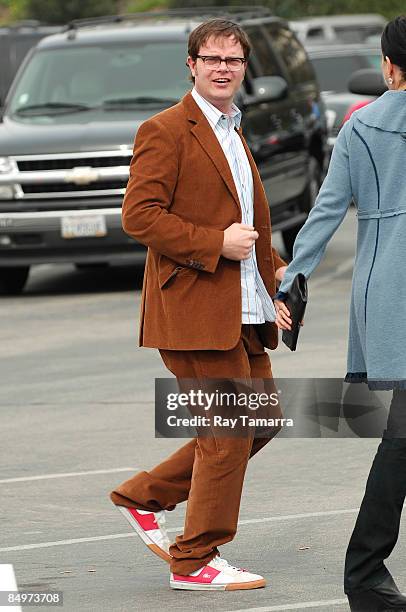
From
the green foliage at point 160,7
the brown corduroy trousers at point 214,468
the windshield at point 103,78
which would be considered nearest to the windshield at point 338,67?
the windshield at point 103,78

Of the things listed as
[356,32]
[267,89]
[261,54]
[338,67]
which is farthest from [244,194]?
[356,32]

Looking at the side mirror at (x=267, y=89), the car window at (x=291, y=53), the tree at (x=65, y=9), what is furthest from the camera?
the tree at (x=65, y=9)

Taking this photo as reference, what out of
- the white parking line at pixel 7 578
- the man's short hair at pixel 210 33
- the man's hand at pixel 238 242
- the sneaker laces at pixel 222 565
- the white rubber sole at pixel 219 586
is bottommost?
the white parking line at pixel 7 578

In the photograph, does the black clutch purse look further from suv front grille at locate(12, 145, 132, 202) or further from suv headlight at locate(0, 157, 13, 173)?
suv headlight at locate(0, 157, 13, 173)

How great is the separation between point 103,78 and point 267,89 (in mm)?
1547

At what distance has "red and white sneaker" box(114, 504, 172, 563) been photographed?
19.8 ft

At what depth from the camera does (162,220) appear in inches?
222

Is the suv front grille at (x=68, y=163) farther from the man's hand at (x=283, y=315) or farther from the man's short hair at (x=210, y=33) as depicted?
the man's hand at (x=283, y=315)

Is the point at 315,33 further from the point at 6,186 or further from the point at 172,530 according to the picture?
the point at 172,530

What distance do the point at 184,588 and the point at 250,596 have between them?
23 centimetres

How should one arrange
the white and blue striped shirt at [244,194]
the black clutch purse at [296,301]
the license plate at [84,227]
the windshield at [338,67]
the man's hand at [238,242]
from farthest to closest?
the windshield at [338,67]
the license plate at [84,227]
the white and blue striped shirt at [244,194]
the man's hand at [238,242]
the black clutch purse at [296,301]

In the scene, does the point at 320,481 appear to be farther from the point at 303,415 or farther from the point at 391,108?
the point at 391,108

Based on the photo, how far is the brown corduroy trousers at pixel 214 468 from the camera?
5723 mm

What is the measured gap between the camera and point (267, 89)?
1449 centimetres
